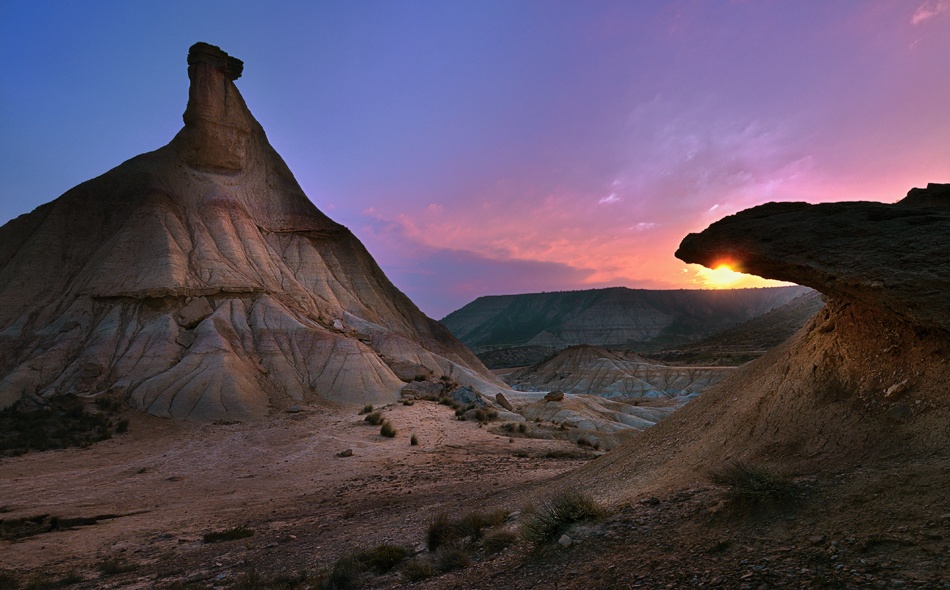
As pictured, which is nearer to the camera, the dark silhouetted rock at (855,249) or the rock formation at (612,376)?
the dark silhouetted rock at (855,249)

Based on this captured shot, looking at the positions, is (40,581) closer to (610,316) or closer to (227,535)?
(227,535)

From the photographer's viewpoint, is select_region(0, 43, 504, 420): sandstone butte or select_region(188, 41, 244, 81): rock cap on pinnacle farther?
select_region(188, 41, 244, 81): rock cap on pinnacle

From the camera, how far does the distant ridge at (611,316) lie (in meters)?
149

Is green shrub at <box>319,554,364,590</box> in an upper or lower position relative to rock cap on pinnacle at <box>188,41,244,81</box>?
lower

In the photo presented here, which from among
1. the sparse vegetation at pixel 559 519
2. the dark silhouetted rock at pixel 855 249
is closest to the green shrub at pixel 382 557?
the sparse vegetation at pixel 559 519

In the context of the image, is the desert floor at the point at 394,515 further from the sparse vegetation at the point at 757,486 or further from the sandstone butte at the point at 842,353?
the sandstone butte at the point at 842,353

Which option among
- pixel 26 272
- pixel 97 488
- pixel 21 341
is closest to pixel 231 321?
pixel 21 341

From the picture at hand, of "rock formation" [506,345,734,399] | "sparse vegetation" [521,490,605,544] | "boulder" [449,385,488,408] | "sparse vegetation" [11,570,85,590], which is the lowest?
"rock formation" [506,345,734,399]

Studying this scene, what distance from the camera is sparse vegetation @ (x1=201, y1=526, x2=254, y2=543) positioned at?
10195 millimetres

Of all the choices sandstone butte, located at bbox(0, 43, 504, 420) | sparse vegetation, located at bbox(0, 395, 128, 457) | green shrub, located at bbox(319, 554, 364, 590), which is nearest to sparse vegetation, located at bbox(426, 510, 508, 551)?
green shrub, located at bbox(319, 554, 364, 590)

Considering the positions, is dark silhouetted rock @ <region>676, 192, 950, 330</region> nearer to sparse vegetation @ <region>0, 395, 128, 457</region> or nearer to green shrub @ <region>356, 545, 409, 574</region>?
green shrub @ <region>356, 545, 409, 574</region>

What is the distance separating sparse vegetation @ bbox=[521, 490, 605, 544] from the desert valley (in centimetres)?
4

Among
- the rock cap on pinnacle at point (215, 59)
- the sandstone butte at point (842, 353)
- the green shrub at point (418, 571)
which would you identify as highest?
the rock cap on pinnacle at point (215, 59)

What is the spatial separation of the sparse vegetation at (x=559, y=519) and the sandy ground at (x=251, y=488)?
3.08 m
